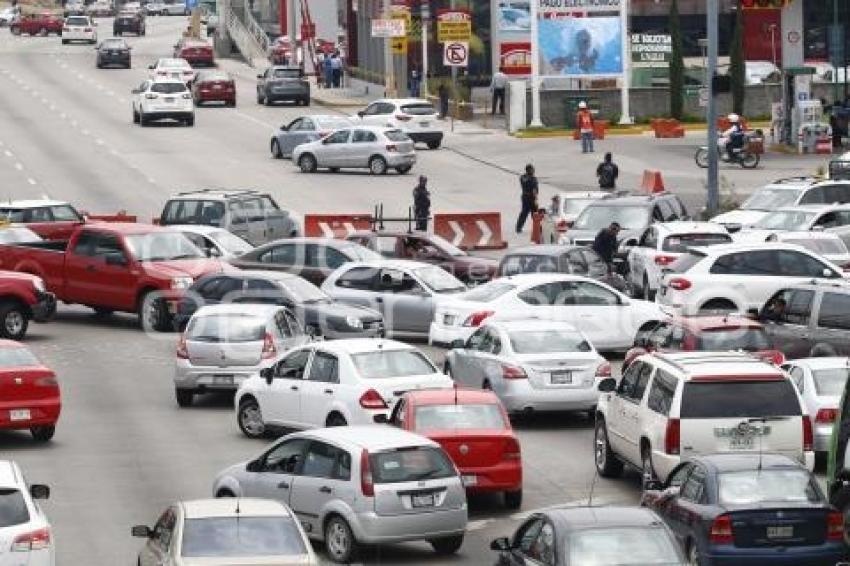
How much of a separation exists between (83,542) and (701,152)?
141 ft

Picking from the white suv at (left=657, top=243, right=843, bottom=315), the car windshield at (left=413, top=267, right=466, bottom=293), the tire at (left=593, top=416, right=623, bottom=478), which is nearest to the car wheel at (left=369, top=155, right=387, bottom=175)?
the car windshield at (left=413, top=267, right=466, bottom=293)

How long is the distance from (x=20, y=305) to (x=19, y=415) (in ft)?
32.0

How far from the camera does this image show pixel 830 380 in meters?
26.1

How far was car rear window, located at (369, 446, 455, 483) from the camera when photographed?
856 inches

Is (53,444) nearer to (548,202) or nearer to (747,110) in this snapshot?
(548,202)

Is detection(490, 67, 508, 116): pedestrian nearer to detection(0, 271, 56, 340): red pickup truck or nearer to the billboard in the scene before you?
the billboard

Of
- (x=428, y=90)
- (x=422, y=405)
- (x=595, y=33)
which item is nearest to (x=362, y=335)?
(x=422, y=405)

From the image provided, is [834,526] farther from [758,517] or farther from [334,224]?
[334,224]

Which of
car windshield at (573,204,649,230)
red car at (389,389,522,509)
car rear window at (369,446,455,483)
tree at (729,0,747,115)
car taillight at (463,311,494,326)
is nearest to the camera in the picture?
car rear window at (369,446,455,483)

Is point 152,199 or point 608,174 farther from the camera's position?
point 152,199


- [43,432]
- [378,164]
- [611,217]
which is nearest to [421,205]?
[611,217]

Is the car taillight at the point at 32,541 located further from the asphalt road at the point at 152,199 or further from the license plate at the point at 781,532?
the license plate at the point at 781,532

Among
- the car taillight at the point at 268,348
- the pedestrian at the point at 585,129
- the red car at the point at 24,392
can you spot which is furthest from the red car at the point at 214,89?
the red car at the point at 24,392

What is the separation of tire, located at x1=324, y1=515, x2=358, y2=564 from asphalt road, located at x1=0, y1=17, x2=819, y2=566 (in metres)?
0.47
